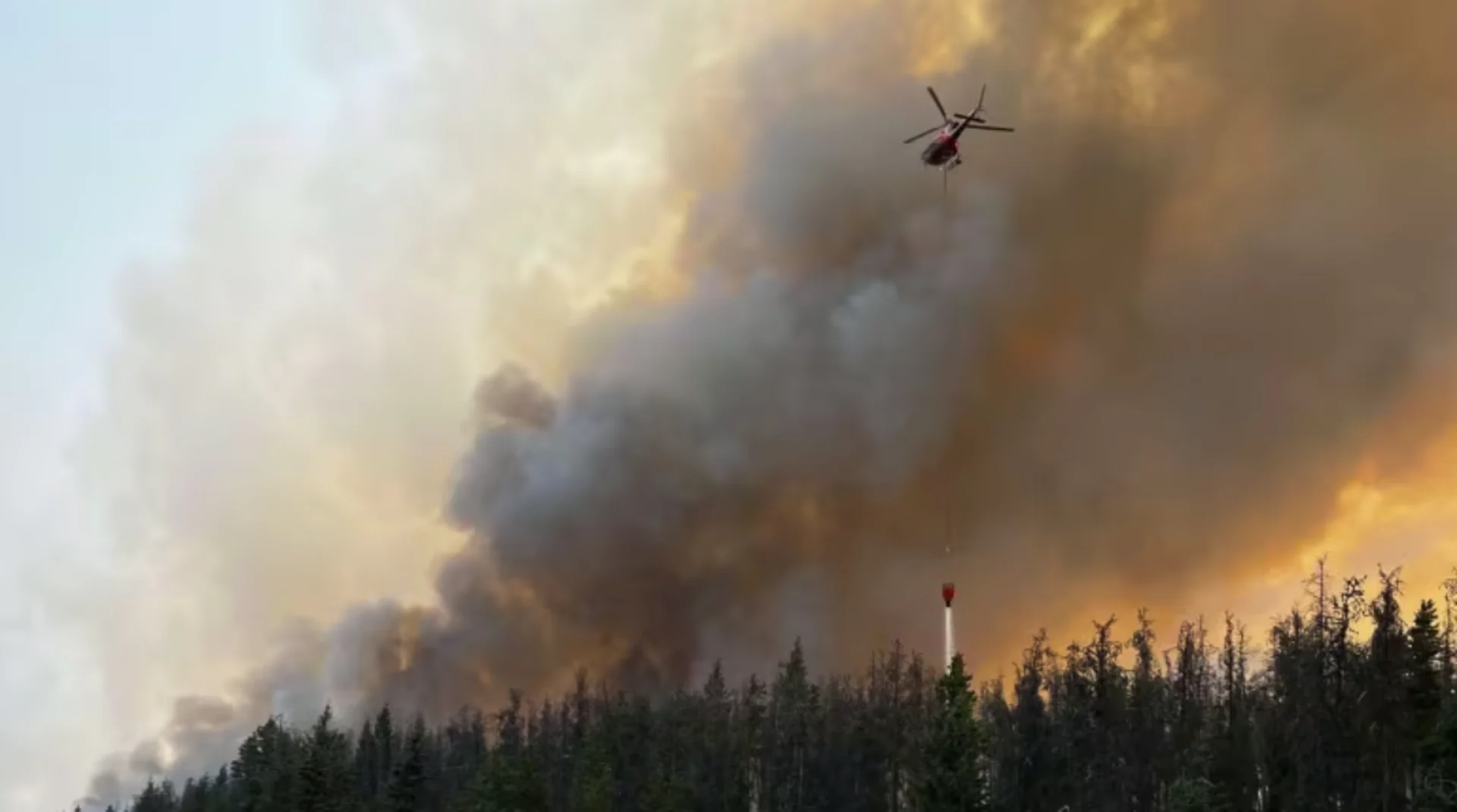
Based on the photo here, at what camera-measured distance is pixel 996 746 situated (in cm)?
9550

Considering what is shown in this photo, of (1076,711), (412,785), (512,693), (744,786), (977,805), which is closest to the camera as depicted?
(977,805)

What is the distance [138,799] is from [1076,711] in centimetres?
12196

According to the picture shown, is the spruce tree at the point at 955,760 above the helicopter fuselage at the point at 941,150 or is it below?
below

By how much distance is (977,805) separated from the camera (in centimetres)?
5578

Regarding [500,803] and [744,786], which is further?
[744,786]

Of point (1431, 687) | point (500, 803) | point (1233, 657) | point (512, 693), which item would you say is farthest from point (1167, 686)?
point (512, 693)

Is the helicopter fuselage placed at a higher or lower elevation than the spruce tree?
higher

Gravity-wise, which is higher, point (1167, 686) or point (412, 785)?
point (1167, 686)

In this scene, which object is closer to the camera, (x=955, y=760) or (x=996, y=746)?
(x=955, y=760)

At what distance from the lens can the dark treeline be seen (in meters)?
66.0

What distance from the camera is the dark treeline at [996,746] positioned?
2598 inches

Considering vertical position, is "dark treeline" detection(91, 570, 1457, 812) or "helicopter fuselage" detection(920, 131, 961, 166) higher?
"helicopter fuselage" detection(920, 131, 961, 166)

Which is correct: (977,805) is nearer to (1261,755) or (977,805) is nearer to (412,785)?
(1261,755)

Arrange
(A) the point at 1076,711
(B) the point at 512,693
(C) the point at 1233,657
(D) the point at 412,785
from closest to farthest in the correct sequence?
1. (D) the point at 412,785
2. (A) the point at 1076,711
3. (C) the point at 1233,657
4. (B) the point at 512,693
